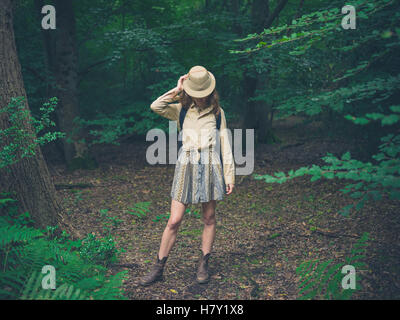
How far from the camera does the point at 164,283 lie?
3.62 meters

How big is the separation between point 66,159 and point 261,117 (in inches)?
241

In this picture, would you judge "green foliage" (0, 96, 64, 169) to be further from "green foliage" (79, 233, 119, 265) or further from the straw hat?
the straw hat

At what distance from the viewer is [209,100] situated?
140 inches

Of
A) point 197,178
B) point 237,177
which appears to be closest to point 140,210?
point 197,178

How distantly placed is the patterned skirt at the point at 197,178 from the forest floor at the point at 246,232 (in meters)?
0.98

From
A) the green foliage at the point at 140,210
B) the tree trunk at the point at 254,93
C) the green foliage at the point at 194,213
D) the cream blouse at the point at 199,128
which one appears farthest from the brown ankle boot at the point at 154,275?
the tree trunk at the point at 254,93

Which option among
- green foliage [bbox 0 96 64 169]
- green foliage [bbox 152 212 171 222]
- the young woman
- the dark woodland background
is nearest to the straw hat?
the young woman

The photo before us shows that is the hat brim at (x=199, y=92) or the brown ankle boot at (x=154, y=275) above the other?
the hat brim at (x=199, y=92)

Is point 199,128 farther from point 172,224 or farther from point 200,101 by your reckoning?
point 172,224

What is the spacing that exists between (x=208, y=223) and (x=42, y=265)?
5.50 feet

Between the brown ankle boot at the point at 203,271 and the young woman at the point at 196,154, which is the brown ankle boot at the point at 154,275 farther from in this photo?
the brown ankle boot at the point at 203,271

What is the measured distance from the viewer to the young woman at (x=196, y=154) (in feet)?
11.4
